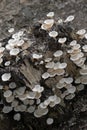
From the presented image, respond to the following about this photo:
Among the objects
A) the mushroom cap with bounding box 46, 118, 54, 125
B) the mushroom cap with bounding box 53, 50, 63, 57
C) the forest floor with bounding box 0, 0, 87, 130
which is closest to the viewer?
the mushroom cap with bounding box 53, 50, 63, 57

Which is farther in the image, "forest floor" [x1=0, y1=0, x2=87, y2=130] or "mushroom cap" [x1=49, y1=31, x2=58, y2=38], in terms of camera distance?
"forest floor" [x1=0, y1=0, x2=87, y2=130]

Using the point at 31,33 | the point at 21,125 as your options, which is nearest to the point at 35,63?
the point at 31,33

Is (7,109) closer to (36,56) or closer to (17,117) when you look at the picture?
(17,117)

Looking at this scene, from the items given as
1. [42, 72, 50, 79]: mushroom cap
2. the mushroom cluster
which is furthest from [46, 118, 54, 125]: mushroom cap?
[42, 72, 50, 79]: mushroom cap

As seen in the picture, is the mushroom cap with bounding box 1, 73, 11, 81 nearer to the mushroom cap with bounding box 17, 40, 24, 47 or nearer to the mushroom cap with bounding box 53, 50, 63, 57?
the mushroom cap with bounding box 17, 40, 24, 47

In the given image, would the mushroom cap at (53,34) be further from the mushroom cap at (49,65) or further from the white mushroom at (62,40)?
the mushroom cap at (49,65)

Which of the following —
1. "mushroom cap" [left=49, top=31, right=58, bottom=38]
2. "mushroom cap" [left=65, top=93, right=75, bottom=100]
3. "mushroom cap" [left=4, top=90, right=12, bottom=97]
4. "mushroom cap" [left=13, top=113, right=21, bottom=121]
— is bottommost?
"mushroom cap" [left=13, top=113, right=21, bottom=121]

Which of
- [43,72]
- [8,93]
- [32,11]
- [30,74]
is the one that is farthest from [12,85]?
[32,11]

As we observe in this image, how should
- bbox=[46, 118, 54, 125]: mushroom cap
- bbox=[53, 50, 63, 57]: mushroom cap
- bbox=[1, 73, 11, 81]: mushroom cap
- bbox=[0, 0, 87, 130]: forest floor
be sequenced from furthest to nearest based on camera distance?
bbox=[0, 0, 87, 130]: forest floor
bbox=[46, 118, 54, 125]: mushroom cap
bbox=[53, 50, 63, 57]: mushroom cap
bbox=[1, 73, 11, 81]: mushroom cap

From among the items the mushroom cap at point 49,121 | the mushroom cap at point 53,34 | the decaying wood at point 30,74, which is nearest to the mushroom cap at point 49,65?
the decaying wood at point 30,74
